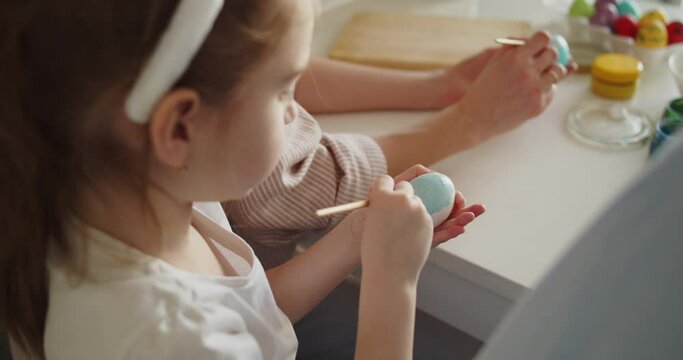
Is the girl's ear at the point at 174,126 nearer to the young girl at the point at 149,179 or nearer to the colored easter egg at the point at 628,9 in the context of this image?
the young girl at the point at 149,179

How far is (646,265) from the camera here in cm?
30

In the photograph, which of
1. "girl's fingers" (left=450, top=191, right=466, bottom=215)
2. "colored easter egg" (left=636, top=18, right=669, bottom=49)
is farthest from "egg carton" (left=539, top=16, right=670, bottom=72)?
"girl's fingers" (left=450, top=191, right=466, bottom=215)

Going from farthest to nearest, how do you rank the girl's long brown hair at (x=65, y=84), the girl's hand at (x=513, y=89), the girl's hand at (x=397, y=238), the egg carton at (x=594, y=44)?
the egg carton at (x=594, y=44), the girl's hand at (x=513, y=89), the girl's hand at (x=397, y=238), the girl's long brown hair at (x=65, y=84)

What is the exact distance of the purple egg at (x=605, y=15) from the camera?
996 millimetres

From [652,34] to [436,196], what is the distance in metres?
0.46

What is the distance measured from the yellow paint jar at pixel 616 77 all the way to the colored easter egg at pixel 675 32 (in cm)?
8

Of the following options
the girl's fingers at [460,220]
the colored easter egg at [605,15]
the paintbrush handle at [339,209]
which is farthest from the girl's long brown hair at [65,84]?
the colored easter egg at [605,15]

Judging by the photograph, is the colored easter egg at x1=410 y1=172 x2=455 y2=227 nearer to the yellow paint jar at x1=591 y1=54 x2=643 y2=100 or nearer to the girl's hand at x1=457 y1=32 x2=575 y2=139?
the girl's hand at x1=457 y1=32 x2=575 y2=139

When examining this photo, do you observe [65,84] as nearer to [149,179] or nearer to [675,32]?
[149,179]

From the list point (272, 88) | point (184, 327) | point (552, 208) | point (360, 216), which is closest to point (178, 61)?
point (272, 88)

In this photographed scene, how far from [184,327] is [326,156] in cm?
32

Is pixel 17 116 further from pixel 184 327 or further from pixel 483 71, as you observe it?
pixel 483 71

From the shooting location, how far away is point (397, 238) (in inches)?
24.9

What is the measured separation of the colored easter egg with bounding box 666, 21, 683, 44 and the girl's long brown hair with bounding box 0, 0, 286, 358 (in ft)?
2.22
